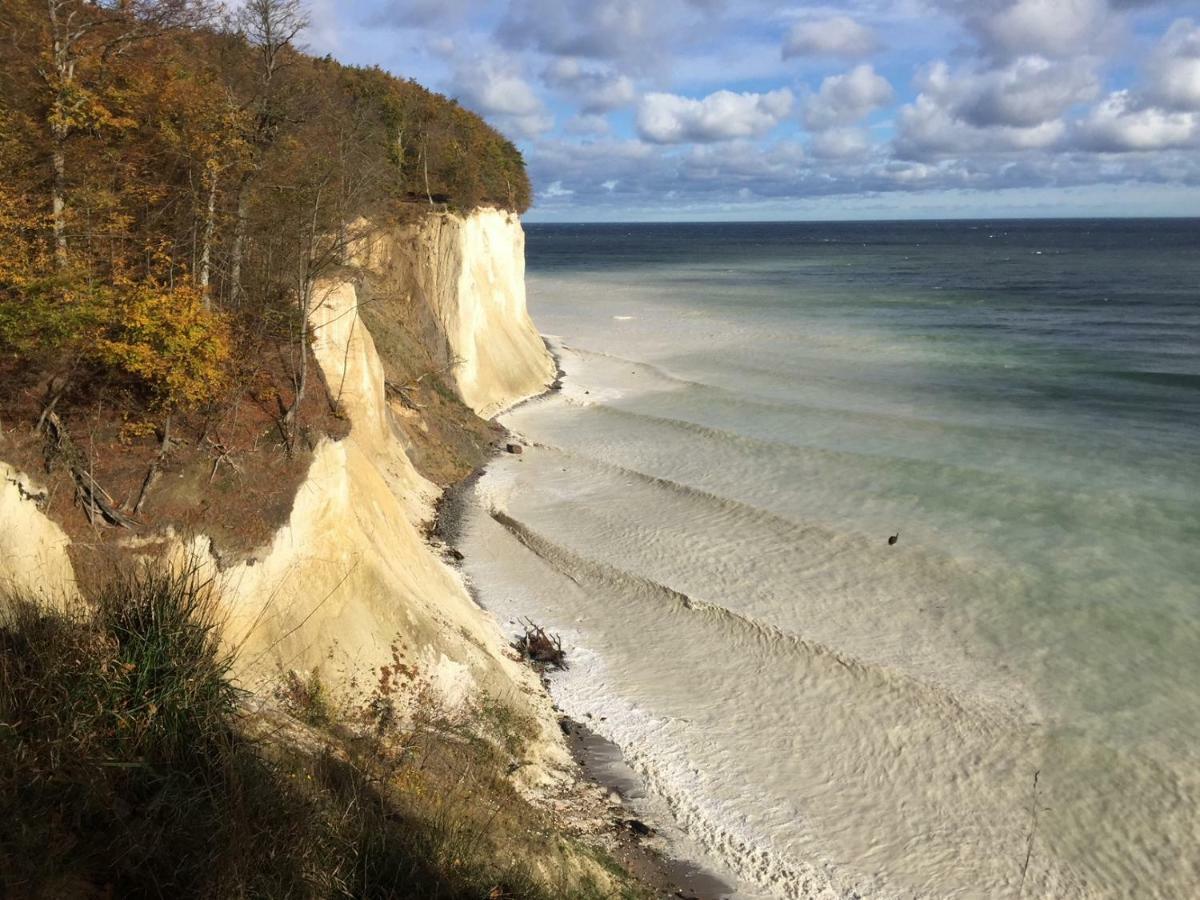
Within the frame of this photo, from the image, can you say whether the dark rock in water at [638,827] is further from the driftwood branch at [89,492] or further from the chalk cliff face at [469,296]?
the chalk cliff face at [469,296]

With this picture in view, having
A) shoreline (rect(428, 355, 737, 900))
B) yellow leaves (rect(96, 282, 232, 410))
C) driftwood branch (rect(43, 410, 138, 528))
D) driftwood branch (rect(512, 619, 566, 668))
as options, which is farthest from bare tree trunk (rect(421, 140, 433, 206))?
shoreline (rect(428, 355, 737, 900))

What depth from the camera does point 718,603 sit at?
18453 millimetres

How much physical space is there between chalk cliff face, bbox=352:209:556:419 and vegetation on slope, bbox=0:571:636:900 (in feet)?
72.8

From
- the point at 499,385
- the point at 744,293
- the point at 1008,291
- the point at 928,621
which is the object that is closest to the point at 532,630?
the point at 928,621

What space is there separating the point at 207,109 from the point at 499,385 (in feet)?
65.6

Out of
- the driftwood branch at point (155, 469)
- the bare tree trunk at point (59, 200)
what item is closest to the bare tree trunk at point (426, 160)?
the bare tree trunk at point (59, 200)

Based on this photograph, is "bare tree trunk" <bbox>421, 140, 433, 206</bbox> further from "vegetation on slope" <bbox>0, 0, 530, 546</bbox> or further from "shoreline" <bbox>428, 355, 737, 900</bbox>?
"shoreline" <bbox>428, 355, 737, 900</bbox>

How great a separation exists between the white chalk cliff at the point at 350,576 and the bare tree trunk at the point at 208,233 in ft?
8.41

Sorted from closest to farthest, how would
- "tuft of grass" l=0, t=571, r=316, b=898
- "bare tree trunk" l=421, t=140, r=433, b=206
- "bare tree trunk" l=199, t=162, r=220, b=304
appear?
"tuft of grass" l=0, t=571, r=316, b=898
"bare tree trunk" l=199, t=162, r=220, b=304
"bare tree trunk" l=421, t=140, r=433, b=206

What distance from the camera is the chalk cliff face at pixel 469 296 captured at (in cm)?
3172

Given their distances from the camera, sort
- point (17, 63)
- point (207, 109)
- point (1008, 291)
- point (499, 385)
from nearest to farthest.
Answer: point (17, 63)
point (207, 109)
point (499, 385)
point (1008, 291)

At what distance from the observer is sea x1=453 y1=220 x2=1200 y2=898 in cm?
1259

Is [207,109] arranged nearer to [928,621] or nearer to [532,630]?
[532,630]

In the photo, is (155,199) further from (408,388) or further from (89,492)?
(408,388)
